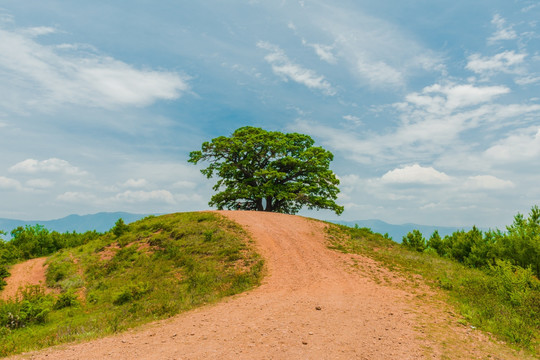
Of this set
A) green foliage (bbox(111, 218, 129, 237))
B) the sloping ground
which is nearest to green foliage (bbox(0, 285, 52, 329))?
the sloping ground

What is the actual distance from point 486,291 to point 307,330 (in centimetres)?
962

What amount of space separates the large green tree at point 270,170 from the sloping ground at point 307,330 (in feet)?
64.1

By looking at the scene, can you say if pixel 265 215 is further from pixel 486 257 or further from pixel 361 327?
pixel 361 327

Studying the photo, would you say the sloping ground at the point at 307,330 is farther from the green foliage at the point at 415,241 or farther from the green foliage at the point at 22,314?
the green foliage at the point at 415,241

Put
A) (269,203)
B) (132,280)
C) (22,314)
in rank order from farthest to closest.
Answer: (269,203) < (132,280) < (22,314)

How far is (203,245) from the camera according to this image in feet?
66.0

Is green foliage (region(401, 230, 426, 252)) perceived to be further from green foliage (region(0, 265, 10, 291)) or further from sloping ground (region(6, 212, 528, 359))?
green foliage (region(0, 265, 10, 291))

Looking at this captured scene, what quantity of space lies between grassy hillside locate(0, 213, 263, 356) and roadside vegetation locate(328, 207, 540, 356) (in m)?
8.29

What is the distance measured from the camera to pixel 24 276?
70.1ft

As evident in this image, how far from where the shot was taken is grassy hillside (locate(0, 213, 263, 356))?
12.0 meters

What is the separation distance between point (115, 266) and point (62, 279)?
3.59 meters

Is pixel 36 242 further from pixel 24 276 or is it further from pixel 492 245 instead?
pixel 492 245

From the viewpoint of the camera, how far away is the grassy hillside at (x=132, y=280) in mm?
12016

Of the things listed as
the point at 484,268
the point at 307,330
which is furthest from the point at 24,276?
the point at 484,268
